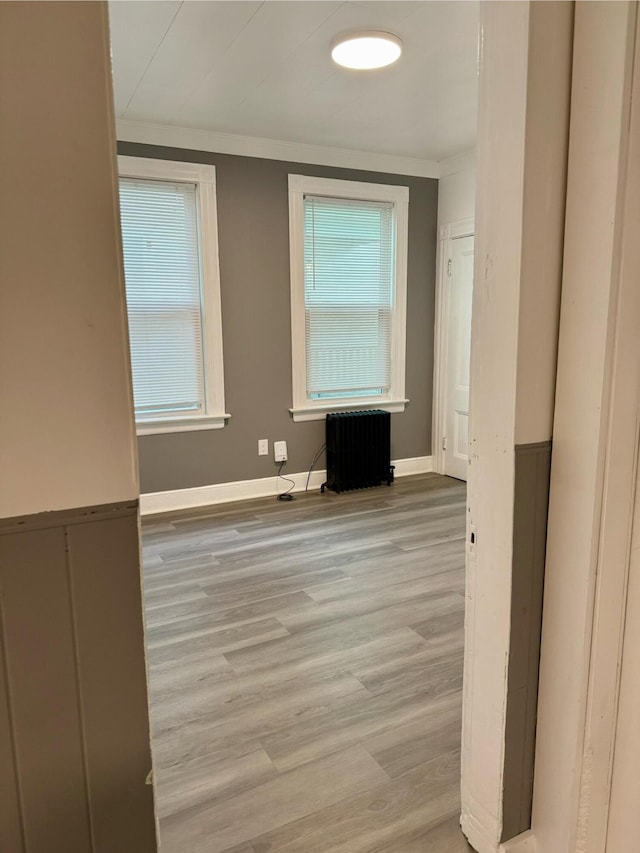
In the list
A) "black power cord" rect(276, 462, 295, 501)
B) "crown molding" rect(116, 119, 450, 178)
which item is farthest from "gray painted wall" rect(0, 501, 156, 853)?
"black power cord" rect(276, 462, 295, 501)

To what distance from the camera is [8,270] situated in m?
0.77

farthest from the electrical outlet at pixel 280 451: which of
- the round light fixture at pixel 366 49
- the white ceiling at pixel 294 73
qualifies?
the round light fixture at pixel 366 49

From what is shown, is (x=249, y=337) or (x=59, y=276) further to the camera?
(x=249, y=337)

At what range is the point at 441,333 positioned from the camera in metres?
5.02

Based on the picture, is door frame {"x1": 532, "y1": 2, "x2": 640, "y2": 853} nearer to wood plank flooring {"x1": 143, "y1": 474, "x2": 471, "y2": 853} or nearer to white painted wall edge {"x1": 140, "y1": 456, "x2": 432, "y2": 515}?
wood plank flooring {"x1": 143, "y1": 474, "x2": 471, "y2": 853}

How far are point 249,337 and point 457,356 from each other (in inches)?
71.8

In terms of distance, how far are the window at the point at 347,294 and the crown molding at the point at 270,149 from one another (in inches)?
6.0

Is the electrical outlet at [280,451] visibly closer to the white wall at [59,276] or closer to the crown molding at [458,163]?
the crown molding at [458,163]

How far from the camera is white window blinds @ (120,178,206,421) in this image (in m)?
3.86

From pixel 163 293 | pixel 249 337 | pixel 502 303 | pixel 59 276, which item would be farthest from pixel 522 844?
pixel 163 293

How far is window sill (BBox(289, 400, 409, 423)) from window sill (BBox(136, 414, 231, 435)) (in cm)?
60

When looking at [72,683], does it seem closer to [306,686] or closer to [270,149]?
[306,686]

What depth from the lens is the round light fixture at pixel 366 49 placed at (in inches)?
102

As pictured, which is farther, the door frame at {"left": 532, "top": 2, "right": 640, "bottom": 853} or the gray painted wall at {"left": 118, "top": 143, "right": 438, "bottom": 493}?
the gray painted wall at {"left": 118, "top": 143, "right": 438, "bottom": 493}
